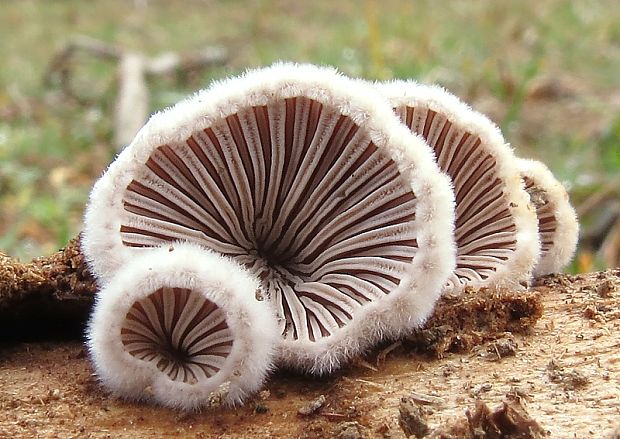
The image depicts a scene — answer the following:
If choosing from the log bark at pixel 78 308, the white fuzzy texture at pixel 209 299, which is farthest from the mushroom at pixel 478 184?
the white fuzzy texture at pixel 209 299

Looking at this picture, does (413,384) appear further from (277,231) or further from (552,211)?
(552,211)

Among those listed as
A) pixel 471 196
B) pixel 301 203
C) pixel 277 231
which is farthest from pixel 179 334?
pixel 471 196

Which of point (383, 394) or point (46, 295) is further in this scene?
point (46, 295)

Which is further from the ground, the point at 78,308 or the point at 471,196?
the point at 471,196

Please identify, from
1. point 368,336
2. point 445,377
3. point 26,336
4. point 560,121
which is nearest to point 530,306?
point 445,377

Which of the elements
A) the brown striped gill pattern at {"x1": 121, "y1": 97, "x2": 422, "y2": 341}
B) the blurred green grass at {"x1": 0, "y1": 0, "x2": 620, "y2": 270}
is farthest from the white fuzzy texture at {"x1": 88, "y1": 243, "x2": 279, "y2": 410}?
the blurred green grass at {"x1": 0, "y1": 0, "x2": 620, "y2": 270}

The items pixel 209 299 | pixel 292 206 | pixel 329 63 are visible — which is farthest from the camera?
pixel 329 63

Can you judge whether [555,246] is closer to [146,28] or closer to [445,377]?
[445,377]
